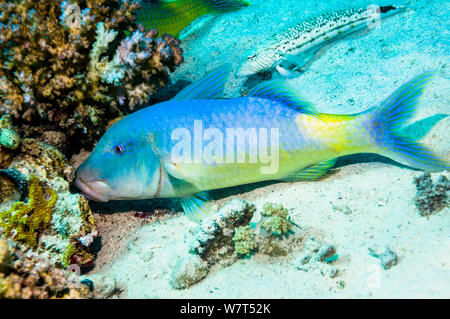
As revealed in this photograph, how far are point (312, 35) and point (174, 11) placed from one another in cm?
249

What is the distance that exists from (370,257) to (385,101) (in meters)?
1.44

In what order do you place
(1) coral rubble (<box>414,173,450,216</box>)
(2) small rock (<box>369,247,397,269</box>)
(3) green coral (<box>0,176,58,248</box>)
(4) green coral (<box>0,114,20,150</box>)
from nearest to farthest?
(2) small rock (<box>369,247,397,269</box>) < (1) coral rubble (<box>414,173,450,216</box>) < (3) green coral (<box>0,176,58,248</box>) < (4) green coral (<box>0,114,20,150</box>)

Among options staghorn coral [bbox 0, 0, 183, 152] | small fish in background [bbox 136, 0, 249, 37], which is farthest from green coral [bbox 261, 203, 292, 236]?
small fish in background [bbox 136, 0, 249, 37]

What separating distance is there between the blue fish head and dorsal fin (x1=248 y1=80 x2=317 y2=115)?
1304mm

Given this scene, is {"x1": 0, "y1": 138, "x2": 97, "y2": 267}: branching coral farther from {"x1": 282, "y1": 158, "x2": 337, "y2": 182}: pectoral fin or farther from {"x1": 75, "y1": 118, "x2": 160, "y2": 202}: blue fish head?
{"x1": 282, "y1": 158, "x2": 337, "y2": 182}: pectoral fin

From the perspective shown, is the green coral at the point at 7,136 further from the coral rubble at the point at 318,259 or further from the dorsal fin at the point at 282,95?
the coral rubble at the point at 318,259

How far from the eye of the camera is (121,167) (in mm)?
2957

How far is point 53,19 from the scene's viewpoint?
3252mm

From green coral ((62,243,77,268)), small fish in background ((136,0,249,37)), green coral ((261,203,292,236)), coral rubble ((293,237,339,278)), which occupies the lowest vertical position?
coral rubble ((293,237,339,278))

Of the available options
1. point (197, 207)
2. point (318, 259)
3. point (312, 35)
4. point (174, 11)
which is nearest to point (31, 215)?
point (197, 207)

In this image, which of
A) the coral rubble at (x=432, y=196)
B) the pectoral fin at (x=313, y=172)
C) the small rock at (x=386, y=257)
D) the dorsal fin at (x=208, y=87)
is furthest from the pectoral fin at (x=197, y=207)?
the coral rubble at (x=432, y=196)

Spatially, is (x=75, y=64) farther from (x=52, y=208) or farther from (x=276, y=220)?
(x=276, y=220)

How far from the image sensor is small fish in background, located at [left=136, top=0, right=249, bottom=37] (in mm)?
5098
